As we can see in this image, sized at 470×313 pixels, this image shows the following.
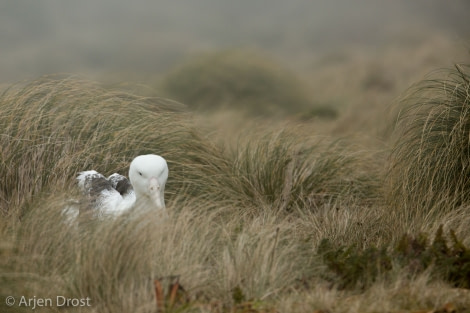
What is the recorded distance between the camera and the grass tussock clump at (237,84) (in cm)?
2331

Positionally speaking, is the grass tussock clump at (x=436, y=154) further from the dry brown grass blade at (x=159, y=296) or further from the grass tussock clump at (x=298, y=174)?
the dry brown grass blade at (x=159, y=296)

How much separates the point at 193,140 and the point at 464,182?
2185 millimetres

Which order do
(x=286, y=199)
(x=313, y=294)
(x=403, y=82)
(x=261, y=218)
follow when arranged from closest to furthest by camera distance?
(x=313, y=294)
(x=261, y=218)
(x=286, y=199)
(x=403, y=82)

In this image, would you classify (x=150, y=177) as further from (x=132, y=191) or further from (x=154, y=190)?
(x=132, y=191)

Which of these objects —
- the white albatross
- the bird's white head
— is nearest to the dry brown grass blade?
the white albatross

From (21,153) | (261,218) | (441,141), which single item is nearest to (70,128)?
(21,153)

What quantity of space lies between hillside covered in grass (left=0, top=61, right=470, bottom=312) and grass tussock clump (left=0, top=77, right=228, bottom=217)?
1cm

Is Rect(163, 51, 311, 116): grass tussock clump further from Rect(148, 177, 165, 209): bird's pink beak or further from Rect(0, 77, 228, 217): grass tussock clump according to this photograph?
Rect(148, 177, 165, 209): bird's pink beak

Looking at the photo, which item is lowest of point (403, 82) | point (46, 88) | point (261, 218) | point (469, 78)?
point (261, 218)

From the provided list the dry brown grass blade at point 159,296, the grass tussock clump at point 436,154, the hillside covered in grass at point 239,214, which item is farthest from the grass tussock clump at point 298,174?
the dry brown grass blade at point 159,296

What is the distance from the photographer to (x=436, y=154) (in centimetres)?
563

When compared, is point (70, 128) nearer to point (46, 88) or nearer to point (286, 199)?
point (46, 88)

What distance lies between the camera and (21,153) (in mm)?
5641

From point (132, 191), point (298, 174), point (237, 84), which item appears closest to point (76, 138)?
point (132, 191)
